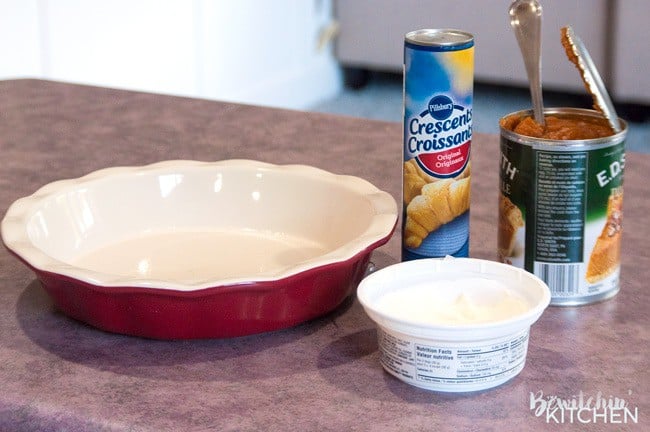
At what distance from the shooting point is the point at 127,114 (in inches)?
53.6

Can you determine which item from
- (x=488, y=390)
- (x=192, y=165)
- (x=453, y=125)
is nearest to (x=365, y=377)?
(x=488, y=390)

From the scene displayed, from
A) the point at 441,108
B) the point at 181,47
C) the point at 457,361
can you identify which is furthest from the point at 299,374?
the point at 181,47

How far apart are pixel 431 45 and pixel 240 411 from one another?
286 mm

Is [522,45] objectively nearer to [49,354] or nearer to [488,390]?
[488,390]

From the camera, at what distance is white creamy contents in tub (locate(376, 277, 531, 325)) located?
70cm

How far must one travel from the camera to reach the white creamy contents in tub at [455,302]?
70cm

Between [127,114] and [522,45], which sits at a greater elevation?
[522,45]

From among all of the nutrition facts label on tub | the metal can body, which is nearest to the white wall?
the metal can body

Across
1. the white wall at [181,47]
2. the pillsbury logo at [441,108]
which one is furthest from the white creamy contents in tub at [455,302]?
the white wall at [181,47]

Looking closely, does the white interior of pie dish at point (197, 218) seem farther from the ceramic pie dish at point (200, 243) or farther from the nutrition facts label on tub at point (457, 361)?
the nutrition facts label on tub at point (457, 361)

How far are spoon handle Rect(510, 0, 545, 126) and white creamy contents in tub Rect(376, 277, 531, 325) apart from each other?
0.54 ft

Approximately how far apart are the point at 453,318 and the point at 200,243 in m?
0.30

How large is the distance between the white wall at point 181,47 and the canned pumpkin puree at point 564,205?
194 centimetres

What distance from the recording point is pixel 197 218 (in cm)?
96
